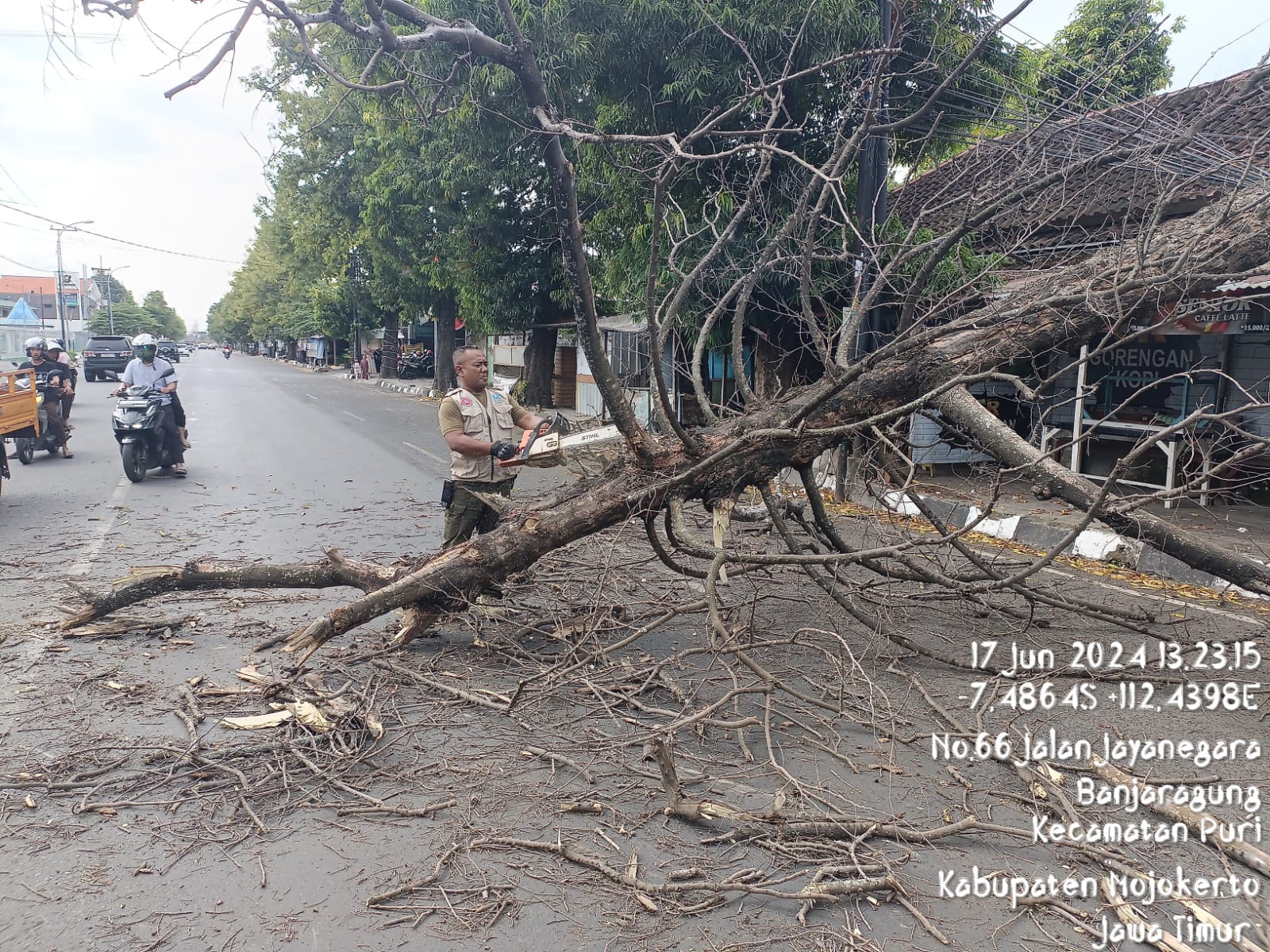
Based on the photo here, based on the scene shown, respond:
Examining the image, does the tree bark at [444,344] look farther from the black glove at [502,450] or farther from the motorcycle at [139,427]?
the black glove at [502,450]

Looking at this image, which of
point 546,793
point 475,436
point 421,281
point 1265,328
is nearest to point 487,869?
point 546,793

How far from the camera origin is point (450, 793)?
3303 millimetres

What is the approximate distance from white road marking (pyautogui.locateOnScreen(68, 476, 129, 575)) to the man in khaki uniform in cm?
299

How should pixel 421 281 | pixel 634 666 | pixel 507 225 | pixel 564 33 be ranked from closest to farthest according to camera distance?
1. pixel 634 666
2. pixel 564 33
3. pixel 507 225
4. pixel 421 281

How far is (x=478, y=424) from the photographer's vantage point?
5.48 m

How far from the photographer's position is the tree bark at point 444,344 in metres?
26.4

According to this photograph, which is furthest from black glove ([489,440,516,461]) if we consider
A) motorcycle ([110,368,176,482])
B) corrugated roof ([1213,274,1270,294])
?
motorcycle ([110,368,176,482])

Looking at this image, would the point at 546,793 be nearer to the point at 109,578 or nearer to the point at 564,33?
the point at 109,578

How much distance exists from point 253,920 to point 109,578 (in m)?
4.52

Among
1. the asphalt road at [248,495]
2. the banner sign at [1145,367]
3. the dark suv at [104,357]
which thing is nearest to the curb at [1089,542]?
the banner sign at [1145,367]

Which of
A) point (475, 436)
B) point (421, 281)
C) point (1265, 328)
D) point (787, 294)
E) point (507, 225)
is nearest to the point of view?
point (475, 436)

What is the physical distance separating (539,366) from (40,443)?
11466mm

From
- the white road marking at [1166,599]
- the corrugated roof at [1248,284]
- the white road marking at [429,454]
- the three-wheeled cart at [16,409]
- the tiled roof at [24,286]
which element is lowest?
the white road marking at [1166,599]

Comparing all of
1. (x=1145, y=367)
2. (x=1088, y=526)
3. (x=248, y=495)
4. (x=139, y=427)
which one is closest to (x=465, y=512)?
(x=1088, y=526)
